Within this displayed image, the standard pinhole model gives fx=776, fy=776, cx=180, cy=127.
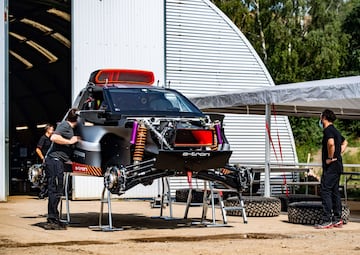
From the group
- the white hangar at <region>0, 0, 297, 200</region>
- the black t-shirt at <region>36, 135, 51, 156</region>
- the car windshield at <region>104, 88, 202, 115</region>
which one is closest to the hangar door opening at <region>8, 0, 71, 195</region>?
the white hangar at <region>0, 0, 297, 200</region>

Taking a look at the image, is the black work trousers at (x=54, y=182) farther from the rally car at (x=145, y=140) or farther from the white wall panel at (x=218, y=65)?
the white wall panel at (x=218, y=65)

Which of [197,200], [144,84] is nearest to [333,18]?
[197,200]

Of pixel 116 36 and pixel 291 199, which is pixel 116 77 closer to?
pixel 291 199

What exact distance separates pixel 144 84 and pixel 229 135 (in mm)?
8385

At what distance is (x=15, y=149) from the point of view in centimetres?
2614

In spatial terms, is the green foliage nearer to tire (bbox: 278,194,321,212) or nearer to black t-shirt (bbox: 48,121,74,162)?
tire (bbox: 278,194,321,212)

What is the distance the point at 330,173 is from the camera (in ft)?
39.1

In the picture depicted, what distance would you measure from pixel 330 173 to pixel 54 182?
4.18 metres

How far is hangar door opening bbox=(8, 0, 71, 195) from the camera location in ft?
73.7

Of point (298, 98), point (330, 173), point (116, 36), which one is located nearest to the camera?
point (330, 173)

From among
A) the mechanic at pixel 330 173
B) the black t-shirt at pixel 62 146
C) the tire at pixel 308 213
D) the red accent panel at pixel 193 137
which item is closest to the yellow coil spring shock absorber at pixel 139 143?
the red accent panel at pixel 193 137

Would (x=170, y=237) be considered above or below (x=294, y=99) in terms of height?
below

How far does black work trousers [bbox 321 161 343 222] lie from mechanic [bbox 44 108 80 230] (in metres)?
3.84

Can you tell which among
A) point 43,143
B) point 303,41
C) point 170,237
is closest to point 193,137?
point 170,237
